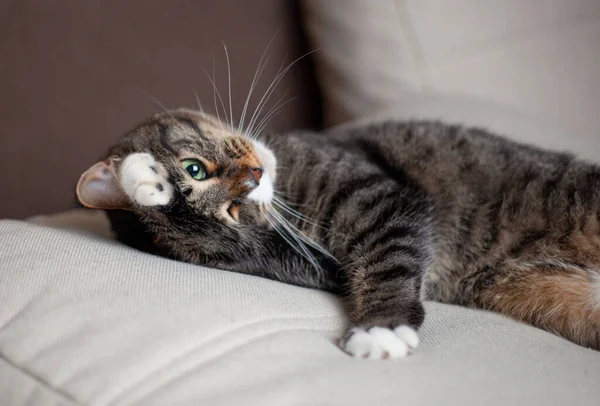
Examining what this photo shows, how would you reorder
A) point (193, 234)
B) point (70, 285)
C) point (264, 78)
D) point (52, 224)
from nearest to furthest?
point (70, 285)
point (193, 234)
point (52, 224)
point (264, 78)

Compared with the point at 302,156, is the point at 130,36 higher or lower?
higher

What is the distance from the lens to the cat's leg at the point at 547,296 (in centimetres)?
101

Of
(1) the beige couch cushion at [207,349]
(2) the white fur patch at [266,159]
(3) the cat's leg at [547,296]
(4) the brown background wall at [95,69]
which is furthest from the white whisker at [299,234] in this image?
(4) the brown background wall at [95,69]

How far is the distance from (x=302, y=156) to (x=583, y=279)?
2.17 ft

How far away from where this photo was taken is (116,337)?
0.69 m

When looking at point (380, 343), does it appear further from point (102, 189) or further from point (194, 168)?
point (102, 189)

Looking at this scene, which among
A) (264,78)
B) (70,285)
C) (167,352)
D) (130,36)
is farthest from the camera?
(264,78)

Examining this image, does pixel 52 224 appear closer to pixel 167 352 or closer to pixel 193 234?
pixel 193 234

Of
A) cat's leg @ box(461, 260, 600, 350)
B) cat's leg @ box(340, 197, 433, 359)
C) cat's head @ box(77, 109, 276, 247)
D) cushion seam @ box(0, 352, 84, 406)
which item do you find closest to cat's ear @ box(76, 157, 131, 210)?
cat's head @ box(77, 109, 276, 247)

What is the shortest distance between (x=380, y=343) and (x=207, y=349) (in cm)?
27

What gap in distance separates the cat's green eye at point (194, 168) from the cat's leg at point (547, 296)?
0.62m

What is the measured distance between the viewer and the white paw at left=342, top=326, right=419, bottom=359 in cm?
78

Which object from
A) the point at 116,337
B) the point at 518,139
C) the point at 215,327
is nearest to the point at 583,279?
the point at 518,139

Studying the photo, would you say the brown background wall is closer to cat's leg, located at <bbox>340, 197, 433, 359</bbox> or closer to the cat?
the cat
